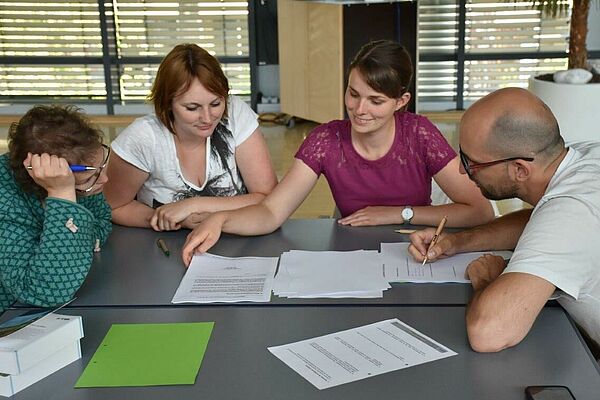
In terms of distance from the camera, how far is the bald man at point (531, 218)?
147 cm

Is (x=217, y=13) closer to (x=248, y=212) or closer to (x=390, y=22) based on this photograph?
(x=390, y=22)

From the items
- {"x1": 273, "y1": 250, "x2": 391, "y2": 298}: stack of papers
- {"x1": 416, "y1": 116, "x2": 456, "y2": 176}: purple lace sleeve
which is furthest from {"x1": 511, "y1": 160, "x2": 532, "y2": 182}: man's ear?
{"x1": 416, "y1": 116, "x2": 456, "y2": 176}: purple lace sleeve

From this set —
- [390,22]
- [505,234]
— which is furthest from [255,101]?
[505,234]

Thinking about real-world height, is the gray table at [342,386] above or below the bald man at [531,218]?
below

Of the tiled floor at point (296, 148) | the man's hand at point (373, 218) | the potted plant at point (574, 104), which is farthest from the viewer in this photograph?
the tiled floor at point (296, 148)

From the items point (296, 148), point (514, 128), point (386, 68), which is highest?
point (386, 68)

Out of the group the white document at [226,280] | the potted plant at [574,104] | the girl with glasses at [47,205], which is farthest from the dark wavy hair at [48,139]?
the potted plant at [574,104]

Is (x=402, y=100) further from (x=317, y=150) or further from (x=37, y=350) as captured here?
(x=37, y=350)

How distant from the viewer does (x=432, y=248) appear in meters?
1.90

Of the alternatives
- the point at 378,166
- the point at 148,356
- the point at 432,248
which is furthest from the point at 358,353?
the point at 378,166

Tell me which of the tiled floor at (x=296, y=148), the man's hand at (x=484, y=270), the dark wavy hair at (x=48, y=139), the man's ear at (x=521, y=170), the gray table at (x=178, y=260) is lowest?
the tiled floor at (x=296, y=148)

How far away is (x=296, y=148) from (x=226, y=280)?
429 cm

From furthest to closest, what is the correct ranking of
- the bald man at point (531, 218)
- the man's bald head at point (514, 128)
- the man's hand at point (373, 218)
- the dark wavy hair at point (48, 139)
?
the man's hand at point (373, 218), the dark wavy hair at point (48, 139), the man's bald head at point (514, 128), the bald man at point (531, 218)

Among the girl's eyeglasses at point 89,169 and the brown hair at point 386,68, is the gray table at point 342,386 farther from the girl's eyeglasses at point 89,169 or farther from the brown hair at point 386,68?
the brown hair at point 386,68
